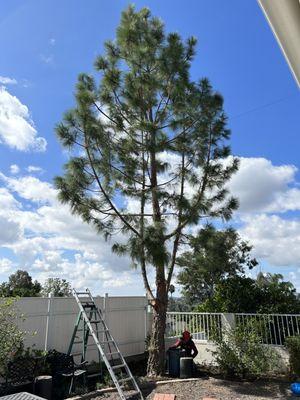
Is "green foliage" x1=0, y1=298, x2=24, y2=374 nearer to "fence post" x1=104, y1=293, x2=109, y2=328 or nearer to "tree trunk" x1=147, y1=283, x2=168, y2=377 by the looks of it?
"tree trunk" x1=147, y1=283, x2=168, y2=377

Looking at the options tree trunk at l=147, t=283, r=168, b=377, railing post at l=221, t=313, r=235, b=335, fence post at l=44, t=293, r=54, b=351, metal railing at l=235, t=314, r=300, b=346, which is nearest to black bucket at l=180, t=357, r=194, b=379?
tree trunk at l=147, t=283, r=168, b=377

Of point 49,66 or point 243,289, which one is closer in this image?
point 49,66

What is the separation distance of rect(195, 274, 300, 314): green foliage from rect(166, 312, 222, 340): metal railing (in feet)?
2.33

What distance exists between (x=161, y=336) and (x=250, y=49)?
622 centimetres

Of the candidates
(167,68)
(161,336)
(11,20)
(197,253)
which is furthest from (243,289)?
(11,20)

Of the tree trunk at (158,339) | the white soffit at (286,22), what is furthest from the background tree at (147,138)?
the white soffit at (286,22)

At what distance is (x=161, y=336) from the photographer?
8.33 metres

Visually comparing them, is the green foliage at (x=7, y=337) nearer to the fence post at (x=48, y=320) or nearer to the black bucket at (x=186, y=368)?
the fence post at (x=48, y=320)

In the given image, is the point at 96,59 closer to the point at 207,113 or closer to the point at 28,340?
the point at 207,113

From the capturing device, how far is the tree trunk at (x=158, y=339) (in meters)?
8.07

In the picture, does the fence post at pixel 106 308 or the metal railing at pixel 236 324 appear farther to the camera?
the fence post at pixel 106 308

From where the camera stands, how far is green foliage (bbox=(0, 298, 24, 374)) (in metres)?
5.59

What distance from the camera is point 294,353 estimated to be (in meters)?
7.75

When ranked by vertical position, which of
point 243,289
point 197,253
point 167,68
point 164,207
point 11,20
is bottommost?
point 243,289
